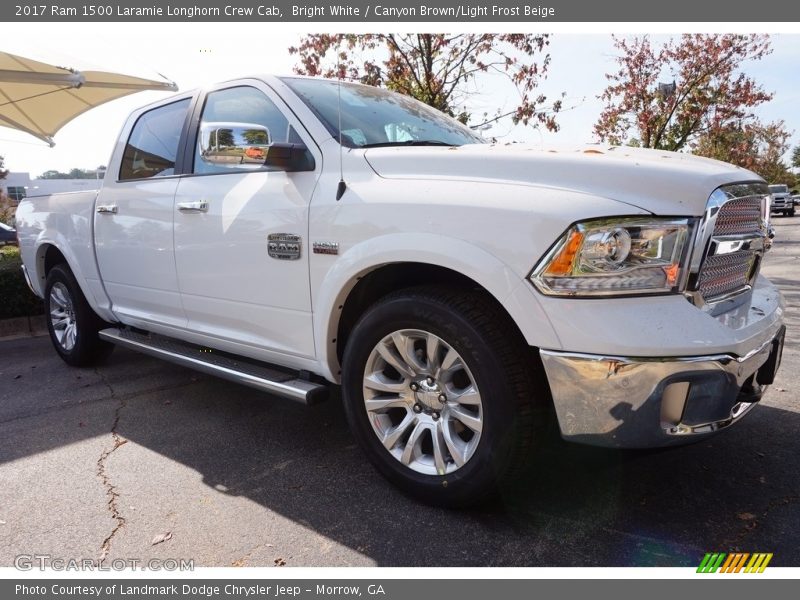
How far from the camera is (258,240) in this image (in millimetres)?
→ 3053

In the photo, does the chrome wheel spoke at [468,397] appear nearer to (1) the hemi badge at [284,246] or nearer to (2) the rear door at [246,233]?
(2) the rear door at [246,233]

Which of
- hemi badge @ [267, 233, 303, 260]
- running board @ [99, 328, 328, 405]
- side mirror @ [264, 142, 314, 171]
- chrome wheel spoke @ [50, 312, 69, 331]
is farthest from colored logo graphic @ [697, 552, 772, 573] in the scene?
chrome wheel spoke @ [50, 312, 69, 331]

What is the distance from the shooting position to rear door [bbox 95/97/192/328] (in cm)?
372

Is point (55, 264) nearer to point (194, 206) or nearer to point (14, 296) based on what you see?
point (14, 296)

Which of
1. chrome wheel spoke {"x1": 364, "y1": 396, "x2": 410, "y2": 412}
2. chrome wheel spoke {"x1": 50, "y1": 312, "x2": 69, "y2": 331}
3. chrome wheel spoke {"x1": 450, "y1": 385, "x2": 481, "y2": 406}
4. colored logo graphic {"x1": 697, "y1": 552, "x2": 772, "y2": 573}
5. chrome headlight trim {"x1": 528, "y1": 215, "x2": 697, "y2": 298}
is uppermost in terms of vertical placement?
chrome headlight trim {"x1": 528, "y1": 215, "x2": 697, "y2": 298}

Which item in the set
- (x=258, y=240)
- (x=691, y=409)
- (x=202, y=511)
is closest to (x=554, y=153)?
(x=691, y=409)

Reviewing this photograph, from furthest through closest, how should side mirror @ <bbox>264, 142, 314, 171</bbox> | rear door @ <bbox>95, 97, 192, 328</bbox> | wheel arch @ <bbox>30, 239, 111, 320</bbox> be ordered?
wheel arch @ <bbox>30, 239, 111, 320</bbox>, rear door @ <bbox>95, 97, 192, 328</bbox>, side mirror @ <bbox>264, 142, 314, 171</bbox>

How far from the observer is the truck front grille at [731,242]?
2148 mm

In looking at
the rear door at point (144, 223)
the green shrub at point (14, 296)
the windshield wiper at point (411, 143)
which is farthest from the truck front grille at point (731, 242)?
the green shrub at point (14, 296)

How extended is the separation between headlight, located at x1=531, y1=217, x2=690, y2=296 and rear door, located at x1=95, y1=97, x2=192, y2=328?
8.25ft

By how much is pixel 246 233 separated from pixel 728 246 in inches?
88.1

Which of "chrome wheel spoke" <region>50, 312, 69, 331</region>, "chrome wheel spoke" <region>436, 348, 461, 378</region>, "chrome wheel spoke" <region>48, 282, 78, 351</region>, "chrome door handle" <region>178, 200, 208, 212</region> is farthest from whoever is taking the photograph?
"chrome wheel spoke" <region>50, 312, 69, 331</region>

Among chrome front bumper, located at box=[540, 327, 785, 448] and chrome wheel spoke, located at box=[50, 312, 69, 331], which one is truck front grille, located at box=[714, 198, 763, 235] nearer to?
chrome front bumper, located at box=[540, 327, 785, 448]

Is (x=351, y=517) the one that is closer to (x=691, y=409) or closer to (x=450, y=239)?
(x=450, y=239)
